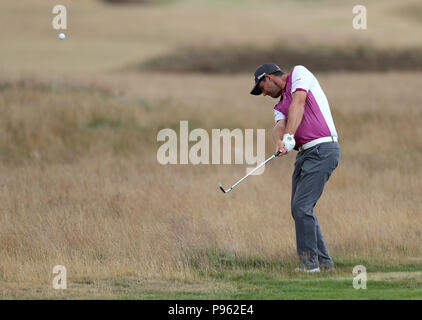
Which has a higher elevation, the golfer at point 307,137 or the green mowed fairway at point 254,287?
the golfer at point 307,137

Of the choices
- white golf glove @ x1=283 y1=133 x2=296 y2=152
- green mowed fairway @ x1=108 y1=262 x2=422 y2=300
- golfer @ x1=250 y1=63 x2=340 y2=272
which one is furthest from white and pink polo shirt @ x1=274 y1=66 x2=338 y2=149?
green mowed fairway @ x1=108 y1=262 x2=422 y2=300

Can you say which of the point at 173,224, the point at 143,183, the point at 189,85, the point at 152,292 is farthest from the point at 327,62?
the point at 152,292

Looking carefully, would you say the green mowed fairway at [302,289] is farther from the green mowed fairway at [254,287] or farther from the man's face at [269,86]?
the man's face at [269,86]

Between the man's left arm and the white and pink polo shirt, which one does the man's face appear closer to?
the white and pink polo shirt

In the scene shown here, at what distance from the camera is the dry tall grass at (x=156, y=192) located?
1203 cm

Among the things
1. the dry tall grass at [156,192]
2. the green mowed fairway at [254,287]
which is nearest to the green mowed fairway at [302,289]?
the green mowed fairway at [254,287]

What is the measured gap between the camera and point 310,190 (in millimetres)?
10875

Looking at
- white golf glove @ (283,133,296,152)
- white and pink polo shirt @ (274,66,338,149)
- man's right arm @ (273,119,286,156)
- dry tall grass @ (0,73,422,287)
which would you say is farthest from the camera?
dry tall grass @ (0,73,422,287)

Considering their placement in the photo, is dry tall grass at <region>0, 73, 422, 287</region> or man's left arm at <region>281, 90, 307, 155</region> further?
dry tall grass at <region>0, 73, 422, 287</region>

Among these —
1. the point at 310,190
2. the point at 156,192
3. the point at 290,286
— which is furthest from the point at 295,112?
the point at 156,192

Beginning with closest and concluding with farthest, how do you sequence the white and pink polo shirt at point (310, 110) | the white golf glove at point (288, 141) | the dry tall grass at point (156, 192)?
the white golf glove at point (288, 141)
the white and pink polo shirt at point (310, 110)
the dry tall grass at point (156, 192)

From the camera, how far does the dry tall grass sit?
39.5ft

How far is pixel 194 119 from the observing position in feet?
87.7

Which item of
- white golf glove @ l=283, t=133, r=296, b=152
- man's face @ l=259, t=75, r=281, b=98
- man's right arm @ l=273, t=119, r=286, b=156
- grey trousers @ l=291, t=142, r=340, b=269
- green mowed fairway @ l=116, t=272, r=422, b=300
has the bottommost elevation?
green mowed fairway @ l=116, t=272, r=422, b=300
